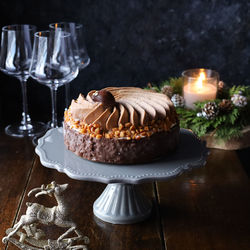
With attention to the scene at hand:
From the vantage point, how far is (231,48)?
208 cm

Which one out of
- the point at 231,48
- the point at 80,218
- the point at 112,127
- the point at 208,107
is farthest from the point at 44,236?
the point at 231,48

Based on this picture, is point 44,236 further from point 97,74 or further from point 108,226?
point 97,74

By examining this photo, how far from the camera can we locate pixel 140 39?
6.84 ft

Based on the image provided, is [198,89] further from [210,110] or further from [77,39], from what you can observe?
[77,39]

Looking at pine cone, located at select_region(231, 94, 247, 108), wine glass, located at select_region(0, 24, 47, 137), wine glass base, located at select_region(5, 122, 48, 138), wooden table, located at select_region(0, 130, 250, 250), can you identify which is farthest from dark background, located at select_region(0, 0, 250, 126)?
wooden table, located at select_region(0, 130, 250, 250)

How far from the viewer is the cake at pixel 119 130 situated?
3.76 ft

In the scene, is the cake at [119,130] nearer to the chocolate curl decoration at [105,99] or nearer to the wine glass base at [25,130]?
the chocolate curl decoration at [105,99]

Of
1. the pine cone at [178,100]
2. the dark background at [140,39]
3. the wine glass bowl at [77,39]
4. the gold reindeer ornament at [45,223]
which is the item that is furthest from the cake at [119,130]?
the dark background at [140,39]

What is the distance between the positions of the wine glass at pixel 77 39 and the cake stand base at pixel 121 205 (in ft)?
2.51

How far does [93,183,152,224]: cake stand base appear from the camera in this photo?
4.09ft

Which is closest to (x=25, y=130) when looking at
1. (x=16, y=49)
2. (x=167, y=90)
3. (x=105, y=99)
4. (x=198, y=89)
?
(x=16, y=49)

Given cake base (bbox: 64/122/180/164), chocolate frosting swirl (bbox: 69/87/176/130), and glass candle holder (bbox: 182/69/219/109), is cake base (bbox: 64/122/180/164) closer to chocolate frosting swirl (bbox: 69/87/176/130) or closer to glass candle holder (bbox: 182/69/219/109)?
chocolate frosting swirl (bbox: 69/87/176/130)

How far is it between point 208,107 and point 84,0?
2.40ft

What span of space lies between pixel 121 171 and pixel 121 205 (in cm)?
17
